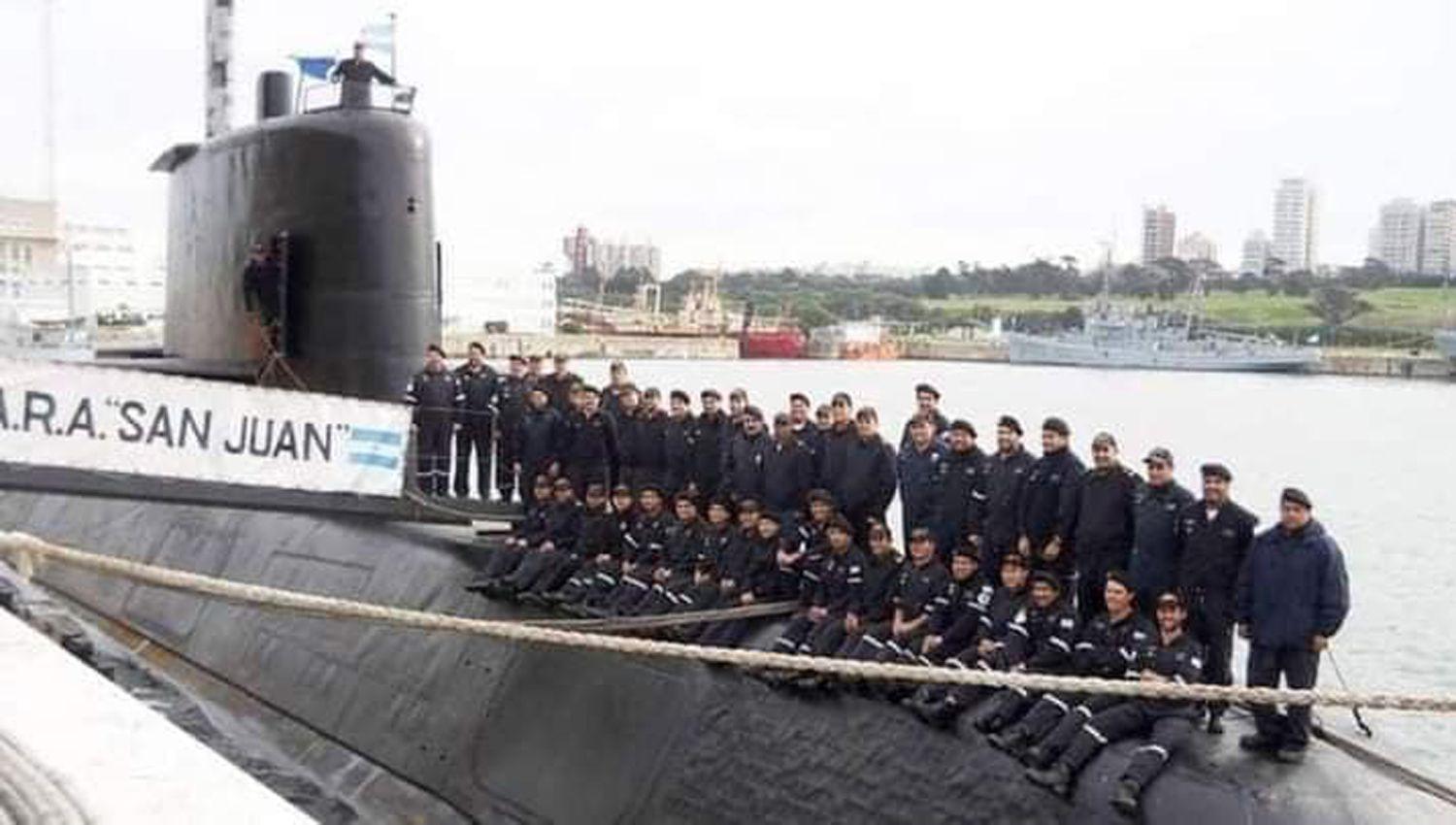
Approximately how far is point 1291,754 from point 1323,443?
3281 centimetres

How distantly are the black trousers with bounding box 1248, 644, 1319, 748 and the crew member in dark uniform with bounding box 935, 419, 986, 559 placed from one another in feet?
6.37

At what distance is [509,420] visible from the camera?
12070 millimetres

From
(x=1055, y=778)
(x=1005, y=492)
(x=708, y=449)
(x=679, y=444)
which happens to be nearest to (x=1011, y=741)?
(x=1055, y=778)

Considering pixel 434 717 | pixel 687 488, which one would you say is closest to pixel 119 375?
pixel 434 717

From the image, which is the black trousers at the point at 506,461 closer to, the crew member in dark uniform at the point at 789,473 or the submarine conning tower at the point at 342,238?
the submarine conning tower at the point at 342,238

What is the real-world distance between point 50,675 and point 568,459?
7.41 meters

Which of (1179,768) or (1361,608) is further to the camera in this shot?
(1361,608)

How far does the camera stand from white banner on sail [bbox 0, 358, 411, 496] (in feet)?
29.0

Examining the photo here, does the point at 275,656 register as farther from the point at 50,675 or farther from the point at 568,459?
the point at 50,675

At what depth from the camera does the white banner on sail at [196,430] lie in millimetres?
8836

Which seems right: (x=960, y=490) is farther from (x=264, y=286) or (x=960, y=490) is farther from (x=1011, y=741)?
(x=264, y=286)

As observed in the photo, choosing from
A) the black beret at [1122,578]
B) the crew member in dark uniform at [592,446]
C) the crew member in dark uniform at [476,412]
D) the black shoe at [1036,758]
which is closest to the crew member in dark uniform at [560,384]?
the crew member in dark uniform at [592,446]

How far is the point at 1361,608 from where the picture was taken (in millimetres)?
18656

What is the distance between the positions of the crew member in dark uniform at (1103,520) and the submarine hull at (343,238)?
607 cm
